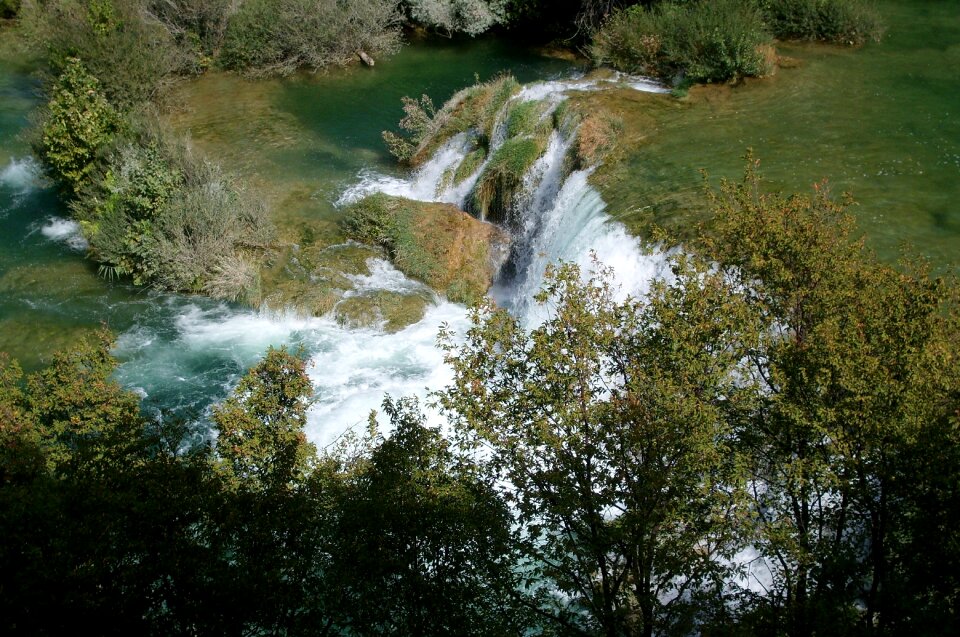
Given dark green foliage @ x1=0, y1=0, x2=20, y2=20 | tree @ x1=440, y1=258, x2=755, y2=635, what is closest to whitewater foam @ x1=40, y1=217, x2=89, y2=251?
tree @ x1=440, y1=258, x2=755, y2=635

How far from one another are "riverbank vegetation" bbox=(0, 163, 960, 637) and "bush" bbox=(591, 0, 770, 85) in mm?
17049

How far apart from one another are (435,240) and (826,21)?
18.5m

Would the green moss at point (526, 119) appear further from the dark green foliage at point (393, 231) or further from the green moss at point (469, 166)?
the dark green foliage at point (393, 231)

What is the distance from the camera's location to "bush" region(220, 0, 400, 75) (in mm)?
36375

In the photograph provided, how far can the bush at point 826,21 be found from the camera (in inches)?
1208

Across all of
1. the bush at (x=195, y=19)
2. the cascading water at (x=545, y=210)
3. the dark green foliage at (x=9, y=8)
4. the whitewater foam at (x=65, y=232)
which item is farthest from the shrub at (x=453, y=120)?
the dark green foliage at (x=9, y=8)

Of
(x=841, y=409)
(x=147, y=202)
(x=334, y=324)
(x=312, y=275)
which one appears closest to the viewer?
(x=841, y=409)

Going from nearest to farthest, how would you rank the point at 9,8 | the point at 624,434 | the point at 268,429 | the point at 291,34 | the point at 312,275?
the point at 624,434 < the point at 268,429 < the point at 312,275 < the point at 291,34 < the point at 9,8

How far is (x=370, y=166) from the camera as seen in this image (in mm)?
29438

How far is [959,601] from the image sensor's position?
9.38 meters

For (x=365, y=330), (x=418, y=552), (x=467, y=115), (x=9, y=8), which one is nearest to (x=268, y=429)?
(x=418, y=552)

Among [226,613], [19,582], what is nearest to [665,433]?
[226,613]

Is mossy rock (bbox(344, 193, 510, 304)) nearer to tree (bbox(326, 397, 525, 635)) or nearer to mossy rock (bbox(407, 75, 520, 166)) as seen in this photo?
mossy rock (bbox(407, 75, 520, 166))

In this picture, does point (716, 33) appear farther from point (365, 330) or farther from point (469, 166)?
point (365, 330)
